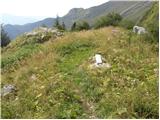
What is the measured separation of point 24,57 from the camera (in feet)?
51.7

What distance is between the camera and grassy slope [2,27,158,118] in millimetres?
8289

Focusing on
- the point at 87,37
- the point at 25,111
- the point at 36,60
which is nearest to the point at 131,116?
the point at 25,111

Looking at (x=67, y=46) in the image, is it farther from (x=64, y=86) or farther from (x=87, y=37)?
(x=64, y=86)

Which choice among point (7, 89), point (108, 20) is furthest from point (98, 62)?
point (108, 20)

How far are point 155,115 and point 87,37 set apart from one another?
10.8 metres

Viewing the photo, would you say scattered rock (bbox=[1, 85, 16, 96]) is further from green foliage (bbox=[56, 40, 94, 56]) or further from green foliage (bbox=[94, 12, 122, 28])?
green foliage (bbox=[94, 12, 122, 28])

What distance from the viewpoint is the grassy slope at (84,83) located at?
829 centimetres

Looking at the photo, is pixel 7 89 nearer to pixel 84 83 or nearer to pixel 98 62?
pixel 84 83

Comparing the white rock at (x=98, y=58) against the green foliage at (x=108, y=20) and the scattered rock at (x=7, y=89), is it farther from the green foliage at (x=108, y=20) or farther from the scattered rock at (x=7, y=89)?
the green foliage at (x=108, y=20)

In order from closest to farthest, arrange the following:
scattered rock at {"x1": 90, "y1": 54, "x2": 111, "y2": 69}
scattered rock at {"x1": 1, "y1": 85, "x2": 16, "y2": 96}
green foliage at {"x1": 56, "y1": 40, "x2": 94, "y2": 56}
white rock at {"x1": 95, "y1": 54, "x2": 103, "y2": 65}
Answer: scattered rock at {"x1": 1, "y1": 85, "x2": 16, "y2": 96} < scattered rock at {"x1": 90, "y1": 54, "x2": 111, "y2": 69} < white rock at {"x1": 95, "y1": 54, "x2": 103, "y2": 65} < green foliage at {"x1": 56, "y1": 40, "x2": 94, "y2": 56}

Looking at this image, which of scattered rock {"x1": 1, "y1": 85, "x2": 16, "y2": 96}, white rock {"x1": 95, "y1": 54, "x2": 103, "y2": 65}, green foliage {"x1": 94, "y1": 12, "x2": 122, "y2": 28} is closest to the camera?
scattered rock {"x1": 1, "y1": 85, "x2": 16, "y2": 96}

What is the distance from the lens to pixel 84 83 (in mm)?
10344

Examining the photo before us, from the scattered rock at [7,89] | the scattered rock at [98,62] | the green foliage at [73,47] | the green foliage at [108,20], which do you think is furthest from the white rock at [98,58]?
the green foliage at [108,20]

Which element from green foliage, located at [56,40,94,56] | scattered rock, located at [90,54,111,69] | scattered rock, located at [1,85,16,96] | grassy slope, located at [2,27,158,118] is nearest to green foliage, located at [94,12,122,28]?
green foliage, located at [56,40,94,56]
